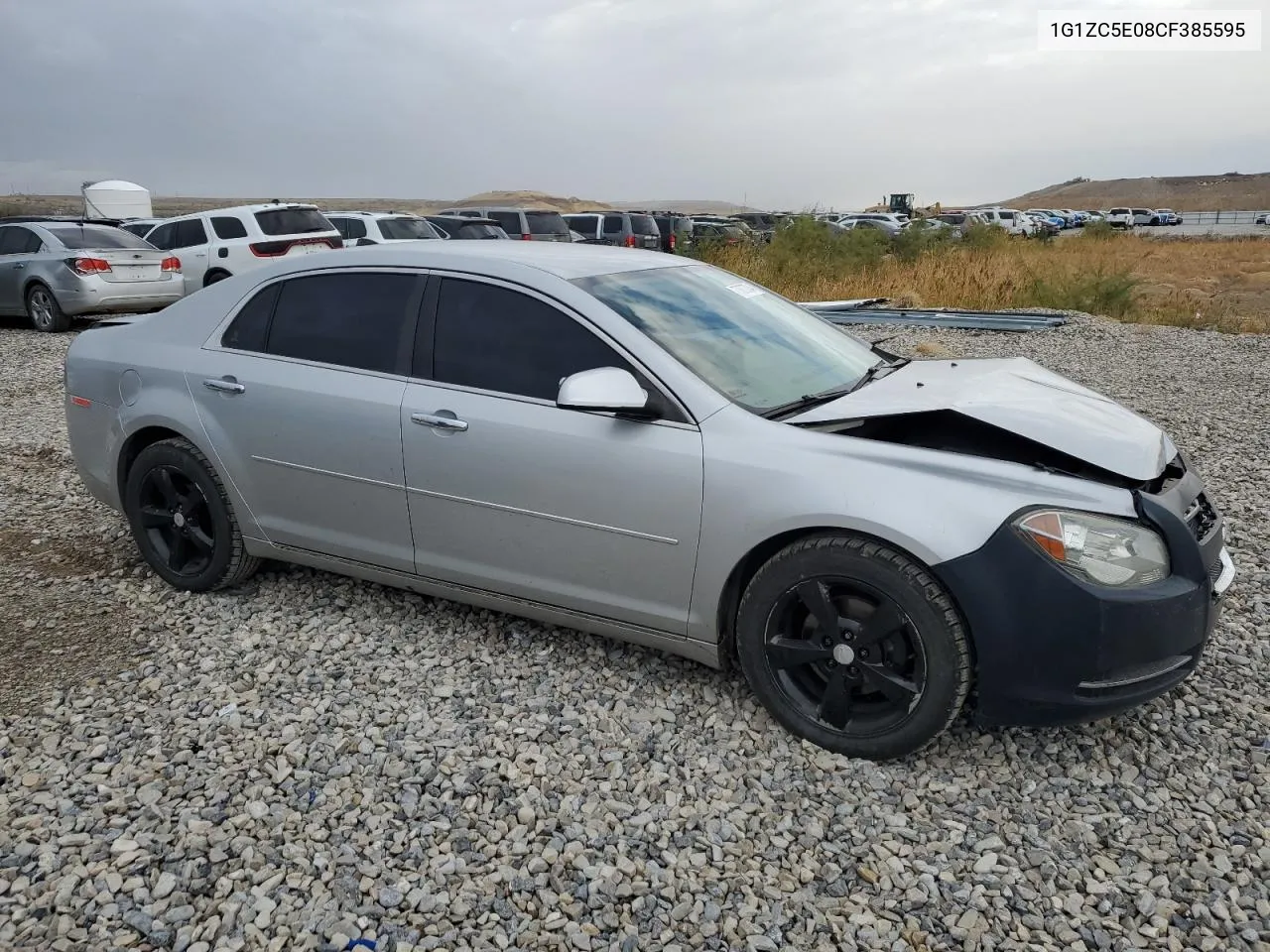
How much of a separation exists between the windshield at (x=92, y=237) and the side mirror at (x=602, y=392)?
40.5 feet

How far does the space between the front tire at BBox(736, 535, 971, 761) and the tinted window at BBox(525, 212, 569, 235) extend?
58.2 ft

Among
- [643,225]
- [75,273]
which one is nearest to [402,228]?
[75,273]

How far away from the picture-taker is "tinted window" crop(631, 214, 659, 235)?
21.0m

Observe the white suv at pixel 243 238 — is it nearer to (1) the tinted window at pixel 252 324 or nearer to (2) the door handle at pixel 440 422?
(1) the tinted window at pixel 252 324

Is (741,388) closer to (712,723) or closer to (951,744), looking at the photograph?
(712,723)

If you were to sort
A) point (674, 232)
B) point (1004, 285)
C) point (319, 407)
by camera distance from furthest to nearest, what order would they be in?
point (674, 232) < point (1004, 285) < point (319, 407)

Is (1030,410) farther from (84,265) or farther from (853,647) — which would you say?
(84,265)

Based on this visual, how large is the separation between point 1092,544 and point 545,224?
1857 centimetres

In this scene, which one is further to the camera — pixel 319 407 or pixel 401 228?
pixel 401 228

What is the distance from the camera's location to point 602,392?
3.10m

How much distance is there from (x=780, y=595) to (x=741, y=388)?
759 millimetres

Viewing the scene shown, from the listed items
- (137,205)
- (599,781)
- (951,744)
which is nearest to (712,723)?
(599,781)

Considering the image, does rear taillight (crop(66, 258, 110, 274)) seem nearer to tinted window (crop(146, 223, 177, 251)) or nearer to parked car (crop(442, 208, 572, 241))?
tinted window (crop(146, 223, 177, 251))

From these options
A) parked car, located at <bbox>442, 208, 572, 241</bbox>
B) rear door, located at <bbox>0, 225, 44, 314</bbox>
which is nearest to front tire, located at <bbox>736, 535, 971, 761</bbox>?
rear door, located at <bbox>0, 225, 44, 314</bbox>
